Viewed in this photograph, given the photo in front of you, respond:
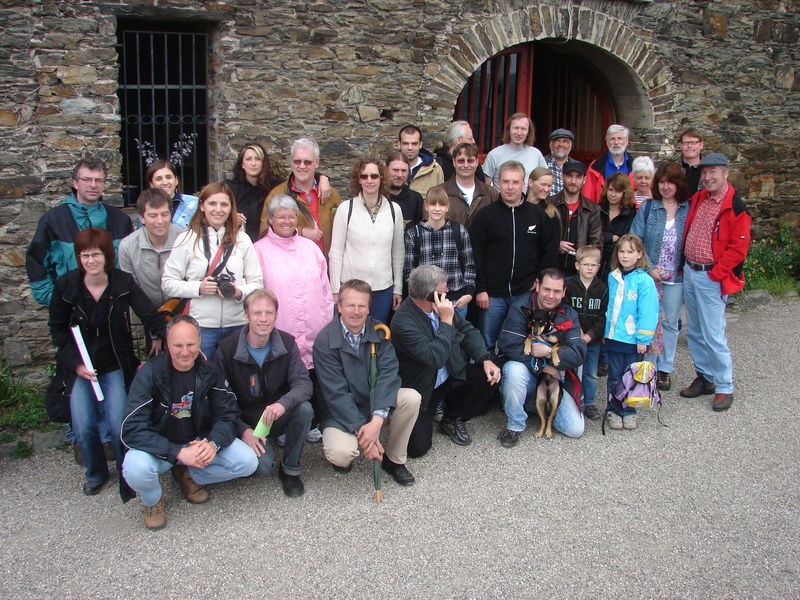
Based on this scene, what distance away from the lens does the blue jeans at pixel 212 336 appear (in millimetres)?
4211

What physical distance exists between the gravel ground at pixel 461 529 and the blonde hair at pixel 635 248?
116cm

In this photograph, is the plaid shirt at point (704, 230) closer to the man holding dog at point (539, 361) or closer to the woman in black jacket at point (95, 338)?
the man holding dog at point (539, 361)

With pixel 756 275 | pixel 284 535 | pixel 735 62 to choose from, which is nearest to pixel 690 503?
pixel 284 535

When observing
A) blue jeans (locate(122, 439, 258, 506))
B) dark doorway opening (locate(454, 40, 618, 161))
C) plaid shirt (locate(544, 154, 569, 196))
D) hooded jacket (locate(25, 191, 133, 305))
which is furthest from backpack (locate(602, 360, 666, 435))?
dark doorway opening (locate(454, 40, 618, 161))

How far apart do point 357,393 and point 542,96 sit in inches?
248

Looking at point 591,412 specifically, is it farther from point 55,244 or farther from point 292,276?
point 55,244

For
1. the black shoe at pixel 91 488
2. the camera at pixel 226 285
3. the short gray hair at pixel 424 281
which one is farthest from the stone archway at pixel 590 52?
the black shoe at pixel 91 488

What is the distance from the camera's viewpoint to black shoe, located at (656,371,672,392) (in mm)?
5633

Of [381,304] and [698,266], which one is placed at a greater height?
[698,266]

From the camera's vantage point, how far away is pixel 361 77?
260 inches

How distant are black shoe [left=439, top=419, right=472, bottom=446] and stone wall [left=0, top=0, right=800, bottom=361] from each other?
2814 millimetres

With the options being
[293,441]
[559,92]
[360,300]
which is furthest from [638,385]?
[559,92]

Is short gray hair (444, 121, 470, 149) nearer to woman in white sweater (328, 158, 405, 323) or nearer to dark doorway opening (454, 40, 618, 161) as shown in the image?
woman in white sweater (328, 158, 405, 323)

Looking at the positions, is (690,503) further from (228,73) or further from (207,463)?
(228,73)
